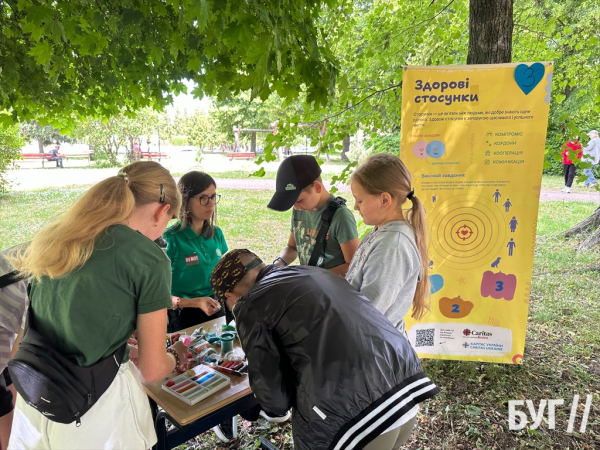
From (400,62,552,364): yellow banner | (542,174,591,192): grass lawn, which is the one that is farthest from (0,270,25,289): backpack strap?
(542,174,591,192): grass lawn

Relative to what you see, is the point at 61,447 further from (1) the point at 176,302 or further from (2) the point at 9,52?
(2) the point at 9,52

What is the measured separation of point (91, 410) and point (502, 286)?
280 centimetres

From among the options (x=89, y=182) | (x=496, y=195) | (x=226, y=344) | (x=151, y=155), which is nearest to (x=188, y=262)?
(x=226, y=344)

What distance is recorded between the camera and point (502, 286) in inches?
115

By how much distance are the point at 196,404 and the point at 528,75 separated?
2.86m

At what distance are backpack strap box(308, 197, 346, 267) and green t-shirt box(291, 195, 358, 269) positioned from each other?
18 millimetres

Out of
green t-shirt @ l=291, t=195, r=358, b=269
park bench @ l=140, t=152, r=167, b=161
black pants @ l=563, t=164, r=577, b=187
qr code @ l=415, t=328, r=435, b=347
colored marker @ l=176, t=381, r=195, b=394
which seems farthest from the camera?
park bench @ l=140, t=152, r=167, b=161

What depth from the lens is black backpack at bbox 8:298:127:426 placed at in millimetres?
1158

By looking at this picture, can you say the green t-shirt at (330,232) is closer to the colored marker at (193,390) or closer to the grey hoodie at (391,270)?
the grey hoodie at (391,270)

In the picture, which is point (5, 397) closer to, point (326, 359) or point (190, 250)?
point (190, 250)

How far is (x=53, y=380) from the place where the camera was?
1.16 meters

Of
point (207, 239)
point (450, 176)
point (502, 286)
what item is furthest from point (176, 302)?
point (502, 286)

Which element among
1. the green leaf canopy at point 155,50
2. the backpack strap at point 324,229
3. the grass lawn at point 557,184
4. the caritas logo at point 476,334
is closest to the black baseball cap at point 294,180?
the backpack strap at point 324,229

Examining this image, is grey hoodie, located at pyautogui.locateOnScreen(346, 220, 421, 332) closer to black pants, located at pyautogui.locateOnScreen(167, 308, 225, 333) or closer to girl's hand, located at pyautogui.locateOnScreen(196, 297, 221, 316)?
girl's hand, located at pyautogui.locateOnScreen(196, 297, 221, 316)
